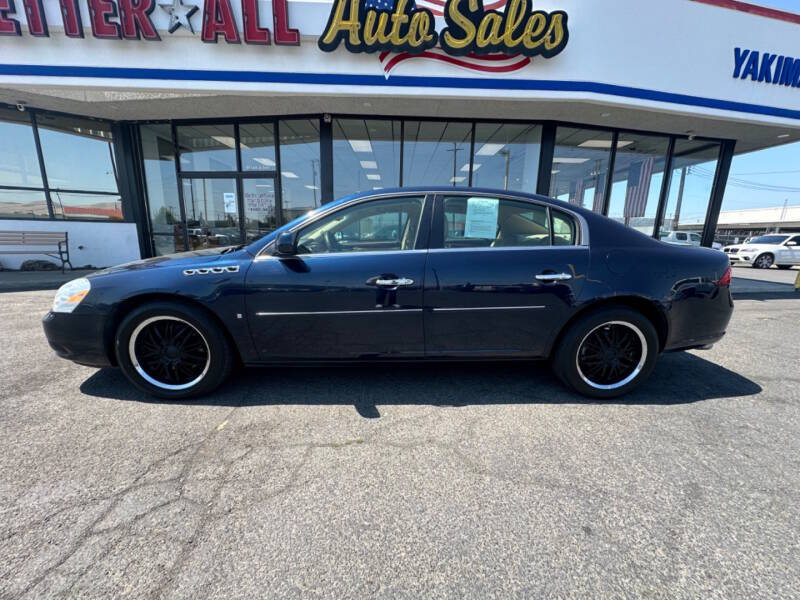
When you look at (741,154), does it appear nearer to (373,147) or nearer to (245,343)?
(373,147)

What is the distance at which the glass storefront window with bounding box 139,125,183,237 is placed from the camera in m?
8.79

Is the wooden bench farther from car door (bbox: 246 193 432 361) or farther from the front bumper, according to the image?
car door (bbox: 246 193 432 361)

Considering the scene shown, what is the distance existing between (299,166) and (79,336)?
6833 mm

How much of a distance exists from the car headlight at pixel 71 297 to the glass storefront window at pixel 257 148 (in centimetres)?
659

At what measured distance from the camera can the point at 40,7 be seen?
19.6 feet

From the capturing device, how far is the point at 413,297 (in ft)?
8.43

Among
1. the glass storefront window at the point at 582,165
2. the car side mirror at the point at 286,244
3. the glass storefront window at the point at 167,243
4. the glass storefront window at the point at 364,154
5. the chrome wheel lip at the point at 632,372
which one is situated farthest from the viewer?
the glass storefront window at the point at 167,243

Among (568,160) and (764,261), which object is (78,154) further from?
(764,261)

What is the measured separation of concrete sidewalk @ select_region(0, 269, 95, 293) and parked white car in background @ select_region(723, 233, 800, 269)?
889 inches

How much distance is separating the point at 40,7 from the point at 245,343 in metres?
8.06

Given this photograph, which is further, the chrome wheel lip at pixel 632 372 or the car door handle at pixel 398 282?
the chrome wheel lip at pixel 632 372

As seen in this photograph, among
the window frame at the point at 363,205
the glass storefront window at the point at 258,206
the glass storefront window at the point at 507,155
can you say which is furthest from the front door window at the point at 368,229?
the glass storefront window at the point at 258,206

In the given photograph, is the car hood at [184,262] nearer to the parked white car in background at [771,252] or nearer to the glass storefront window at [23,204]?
the glass storefront window at [23,204]

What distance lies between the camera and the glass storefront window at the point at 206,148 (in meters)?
8.53
